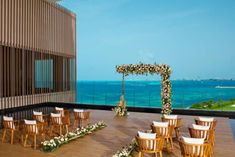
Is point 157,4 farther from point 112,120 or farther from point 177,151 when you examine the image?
point 177,151

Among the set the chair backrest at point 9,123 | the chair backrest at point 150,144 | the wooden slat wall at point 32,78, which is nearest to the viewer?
the chair backrest at point 150,144

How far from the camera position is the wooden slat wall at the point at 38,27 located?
48.0ft

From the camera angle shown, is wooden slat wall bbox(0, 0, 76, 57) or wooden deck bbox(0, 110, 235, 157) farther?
wooden slat wall bbox(0, 0, 76, 57)

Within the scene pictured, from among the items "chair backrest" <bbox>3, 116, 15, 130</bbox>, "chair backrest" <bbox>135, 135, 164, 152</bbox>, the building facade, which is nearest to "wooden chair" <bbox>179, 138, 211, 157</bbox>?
"chair backrest" <bbox>135, 135, 164, 152</bbox>

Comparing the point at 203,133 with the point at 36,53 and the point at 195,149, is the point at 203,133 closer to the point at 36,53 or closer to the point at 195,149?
the point at 195,149

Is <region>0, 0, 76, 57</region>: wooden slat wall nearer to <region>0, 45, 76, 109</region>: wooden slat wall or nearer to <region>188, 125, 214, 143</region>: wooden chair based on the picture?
<region>0, 45, 76, 109</region>: wooden slat wall

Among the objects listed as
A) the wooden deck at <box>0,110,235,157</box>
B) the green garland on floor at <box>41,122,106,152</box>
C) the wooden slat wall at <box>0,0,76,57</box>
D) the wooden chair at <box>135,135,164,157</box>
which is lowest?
the wooden deck at <box>0,110,235,157</box>

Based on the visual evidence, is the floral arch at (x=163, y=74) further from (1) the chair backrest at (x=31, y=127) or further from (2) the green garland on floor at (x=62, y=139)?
(1) the chair backrest at (x=31, y=127)

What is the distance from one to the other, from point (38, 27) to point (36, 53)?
153 cm

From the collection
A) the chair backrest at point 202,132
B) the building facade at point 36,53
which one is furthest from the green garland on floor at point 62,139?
the building facade at point 36,53

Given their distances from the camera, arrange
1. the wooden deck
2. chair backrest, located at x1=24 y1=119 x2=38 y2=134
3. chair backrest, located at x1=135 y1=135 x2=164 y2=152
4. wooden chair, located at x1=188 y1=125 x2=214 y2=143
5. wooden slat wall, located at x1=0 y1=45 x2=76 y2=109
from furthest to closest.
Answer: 1. wooden slat wall, located at x1=0 y1=45 x2=76 y2=109
2. chair backrest, located at x1=24 y1=119 x2=38 y2=134
3. the wooden deck
4. wooden chair, located at x1=188 y1=125 x2=214 y2=143
5. chair backrest, located at x1=135 y1=135 x2=164 y2=152

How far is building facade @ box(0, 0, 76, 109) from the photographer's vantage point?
14.6 meters

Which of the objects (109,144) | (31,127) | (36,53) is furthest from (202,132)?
(36,53)

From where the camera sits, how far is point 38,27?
1702cm
